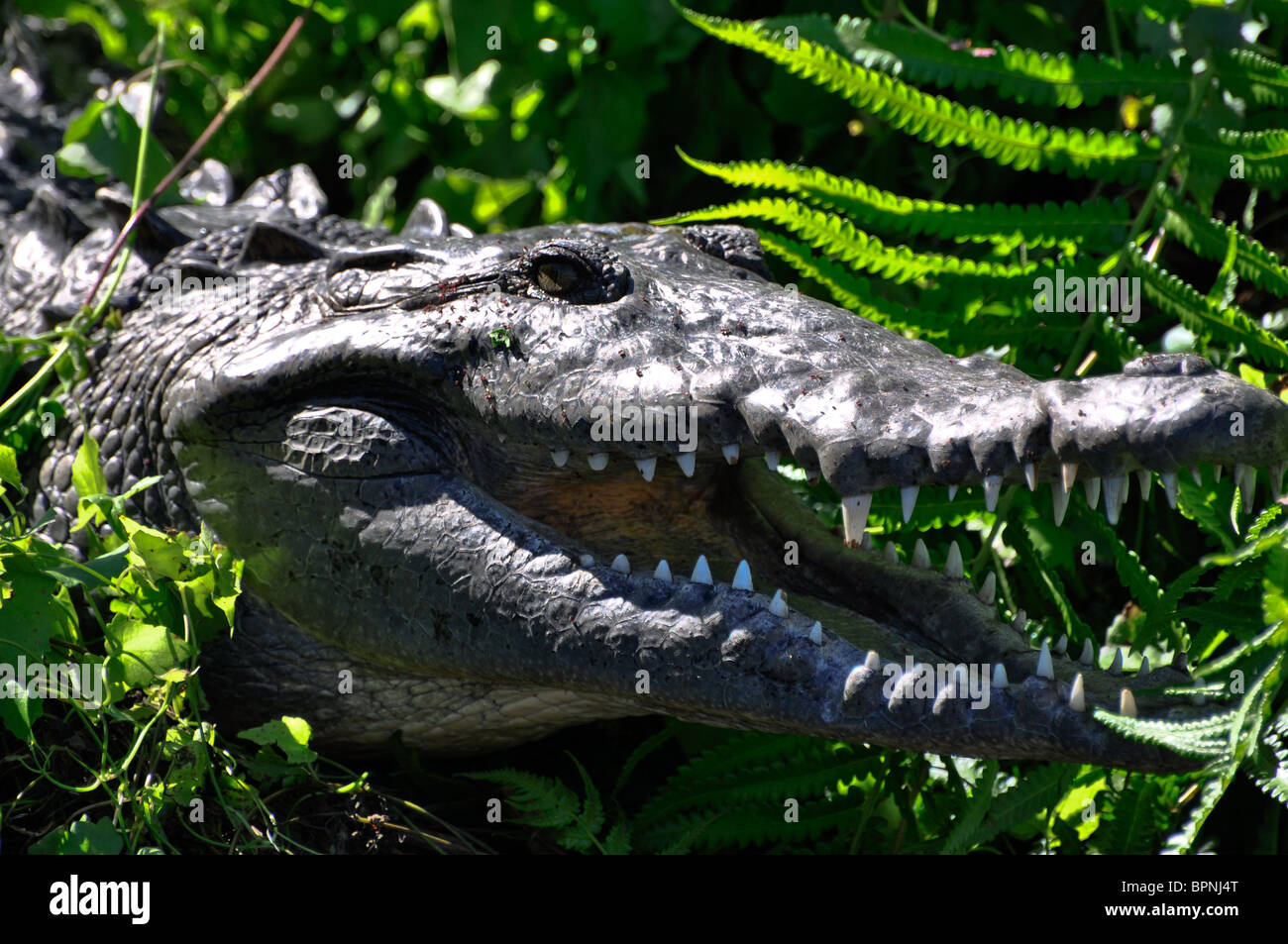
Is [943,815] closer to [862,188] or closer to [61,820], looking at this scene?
[862,188]

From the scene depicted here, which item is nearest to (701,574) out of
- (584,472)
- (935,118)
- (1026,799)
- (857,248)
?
(584,472)

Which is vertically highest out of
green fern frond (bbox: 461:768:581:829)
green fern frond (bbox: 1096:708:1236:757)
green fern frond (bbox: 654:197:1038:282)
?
green fern frond (bbox: 654:197:1038:282)

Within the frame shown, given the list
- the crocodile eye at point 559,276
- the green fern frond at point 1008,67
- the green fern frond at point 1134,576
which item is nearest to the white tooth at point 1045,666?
the green fern frond at point 1134,576

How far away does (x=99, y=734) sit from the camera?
3223 mm

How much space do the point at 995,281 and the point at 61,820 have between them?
111 inches

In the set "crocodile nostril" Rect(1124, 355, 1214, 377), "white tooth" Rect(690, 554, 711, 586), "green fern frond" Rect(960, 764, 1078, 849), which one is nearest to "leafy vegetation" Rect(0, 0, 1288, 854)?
"green fern frond" Rect(960, 764, 1078, 849)

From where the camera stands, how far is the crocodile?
2521mm

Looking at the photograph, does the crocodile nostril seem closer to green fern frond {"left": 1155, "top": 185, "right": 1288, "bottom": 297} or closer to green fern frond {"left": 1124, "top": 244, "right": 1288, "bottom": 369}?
green fern frond {"left": 1124, "top": 244, "right": 1288, "bottom": 369}

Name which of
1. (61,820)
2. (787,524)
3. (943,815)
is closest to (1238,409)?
(787,524)

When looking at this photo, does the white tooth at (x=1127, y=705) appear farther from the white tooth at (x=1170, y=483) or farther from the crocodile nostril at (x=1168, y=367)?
the crocodile nostril at (x=1168, y=367)

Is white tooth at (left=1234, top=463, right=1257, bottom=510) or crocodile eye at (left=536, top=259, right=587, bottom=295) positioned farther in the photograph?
crocodile eye at (left=536, top=259, right=587, bottom=295)

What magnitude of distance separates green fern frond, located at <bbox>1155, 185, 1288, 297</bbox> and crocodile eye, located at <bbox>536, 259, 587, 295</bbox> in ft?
6.08

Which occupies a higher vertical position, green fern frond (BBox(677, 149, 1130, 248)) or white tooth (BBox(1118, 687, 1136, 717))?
green fern frond (BBox(677, 149, 1130, 248))

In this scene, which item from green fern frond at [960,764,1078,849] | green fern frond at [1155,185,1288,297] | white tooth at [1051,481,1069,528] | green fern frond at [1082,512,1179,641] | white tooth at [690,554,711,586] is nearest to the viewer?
white tooth at [1051,481,1069,528]
